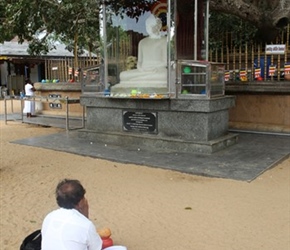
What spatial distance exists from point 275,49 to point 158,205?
5958 mm

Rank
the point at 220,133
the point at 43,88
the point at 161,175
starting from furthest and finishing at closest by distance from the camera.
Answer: the point at 43,88, the point at 220,133, the point at 161,175

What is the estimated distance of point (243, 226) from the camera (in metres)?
3.98

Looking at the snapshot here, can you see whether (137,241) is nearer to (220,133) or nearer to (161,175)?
(161,175)

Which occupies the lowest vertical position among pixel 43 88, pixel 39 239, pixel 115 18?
pixel 39 239

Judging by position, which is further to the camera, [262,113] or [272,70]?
[262,113]

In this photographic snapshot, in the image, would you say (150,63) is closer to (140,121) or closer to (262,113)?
(140,121)

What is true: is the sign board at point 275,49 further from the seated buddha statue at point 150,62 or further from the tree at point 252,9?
the seated buddha statue at point 150,62

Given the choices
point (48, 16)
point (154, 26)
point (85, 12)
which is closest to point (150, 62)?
point (154, 26)

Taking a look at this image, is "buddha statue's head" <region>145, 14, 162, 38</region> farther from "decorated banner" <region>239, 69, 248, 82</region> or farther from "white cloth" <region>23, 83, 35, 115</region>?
"white cloth" <region>23, 83, 35, 115</region>

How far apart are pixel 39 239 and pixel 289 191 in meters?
3.46

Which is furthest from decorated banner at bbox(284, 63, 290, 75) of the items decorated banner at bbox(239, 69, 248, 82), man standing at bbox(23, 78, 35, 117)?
man standing at bbox(23, 78, 35, 117)

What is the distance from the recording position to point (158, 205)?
4.65 metres

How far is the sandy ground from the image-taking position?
12.3 feet

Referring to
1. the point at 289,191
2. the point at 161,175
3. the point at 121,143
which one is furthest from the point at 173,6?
the point at 289,191
